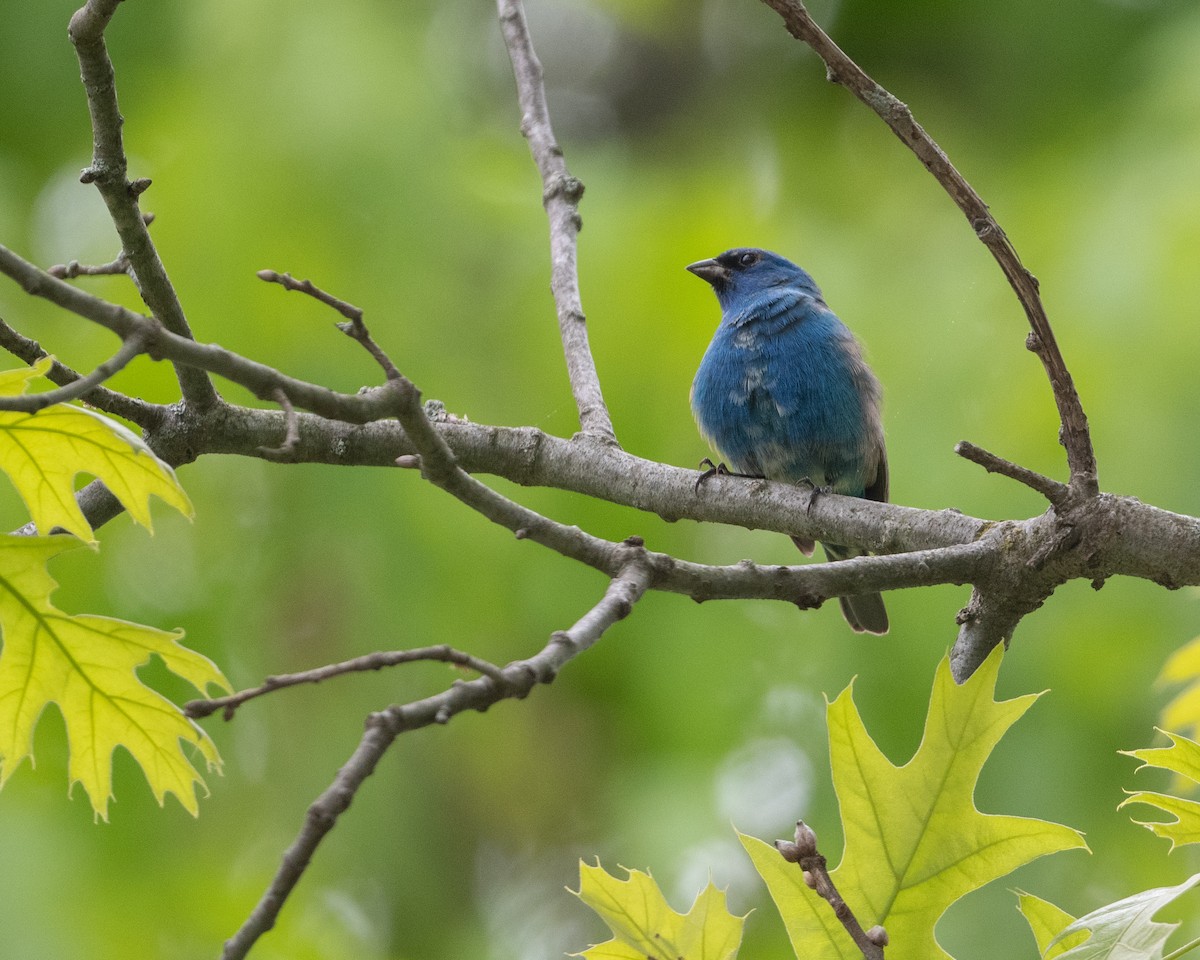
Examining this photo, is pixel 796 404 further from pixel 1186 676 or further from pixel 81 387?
pixel 81 387

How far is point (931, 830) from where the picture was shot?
2.03m

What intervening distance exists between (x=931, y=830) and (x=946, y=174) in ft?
3.37

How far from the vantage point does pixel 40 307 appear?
5.71 metres

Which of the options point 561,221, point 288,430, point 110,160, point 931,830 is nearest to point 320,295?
point 288,430

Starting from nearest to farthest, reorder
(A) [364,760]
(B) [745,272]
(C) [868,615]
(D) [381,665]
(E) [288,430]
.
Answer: (A) [364,760] < (D) [381,665] < (E) [288,430] < (C) [868,615] < (B) [745,272]

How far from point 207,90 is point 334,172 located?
0.78 m

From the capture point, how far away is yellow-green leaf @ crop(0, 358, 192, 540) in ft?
6.59

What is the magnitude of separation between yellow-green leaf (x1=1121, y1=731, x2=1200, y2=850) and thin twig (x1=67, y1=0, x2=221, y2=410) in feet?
5.73

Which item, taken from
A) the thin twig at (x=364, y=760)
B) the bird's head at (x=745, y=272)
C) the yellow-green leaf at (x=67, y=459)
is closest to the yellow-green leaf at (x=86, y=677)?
the yellow-green leaf at (x=67, y=459)

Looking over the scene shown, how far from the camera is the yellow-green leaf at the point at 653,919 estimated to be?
195 cm

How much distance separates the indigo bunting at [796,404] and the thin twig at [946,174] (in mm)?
2545

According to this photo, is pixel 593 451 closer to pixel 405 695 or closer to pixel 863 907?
pixel 863 907

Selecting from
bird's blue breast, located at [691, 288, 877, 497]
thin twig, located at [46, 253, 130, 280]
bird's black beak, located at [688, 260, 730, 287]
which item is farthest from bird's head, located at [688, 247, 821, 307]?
thin twig, located at [46, 253, 130, 280]

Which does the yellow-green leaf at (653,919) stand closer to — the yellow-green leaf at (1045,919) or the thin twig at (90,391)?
the yellow-green leaf at (1045,919)
